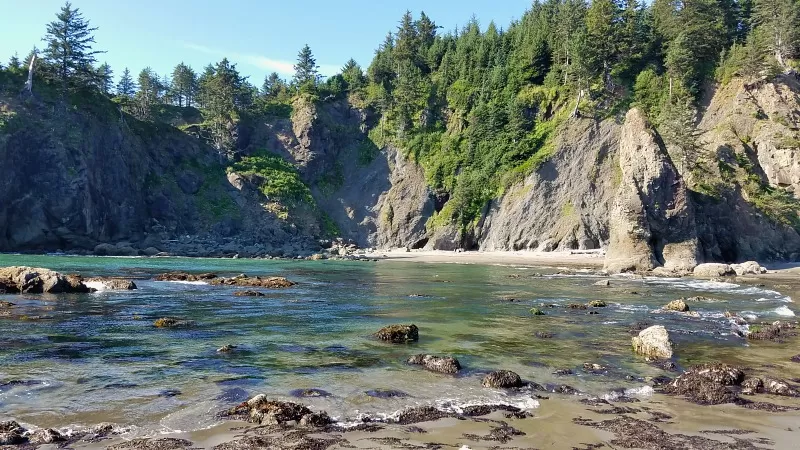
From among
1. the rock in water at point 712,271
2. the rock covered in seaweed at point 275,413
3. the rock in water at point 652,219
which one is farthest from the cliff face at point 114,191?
the rock covered in seaweed at point 275,413

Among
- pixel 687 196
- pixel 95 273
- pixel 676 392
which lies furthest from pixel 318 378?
pixel 687 196

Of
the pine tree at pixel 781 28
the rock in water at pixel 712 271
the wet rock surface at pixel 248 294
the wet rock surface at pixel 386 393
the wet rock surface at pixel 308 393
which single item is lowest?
the wet rock surface at pixel 248 294

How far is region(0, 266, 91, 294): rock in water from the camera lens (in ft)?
82.2

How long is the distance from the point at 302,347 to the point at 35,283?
1941cm

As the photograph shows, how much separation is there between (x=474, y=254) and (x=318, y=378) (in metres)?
55.7

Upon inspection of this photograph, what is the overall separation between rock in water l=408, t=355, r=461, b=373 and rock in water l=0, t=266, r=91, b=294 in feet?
71.9

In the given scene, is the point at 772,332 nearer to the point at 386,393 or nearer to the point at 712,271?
the point at 386,393

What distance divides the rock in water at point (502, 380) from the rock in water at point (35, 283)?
2421 cm

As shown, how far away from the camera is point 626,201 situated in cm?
4381

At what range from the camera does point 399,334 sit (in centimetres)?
1543

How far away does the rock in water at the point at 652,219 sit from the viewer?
43375 mm

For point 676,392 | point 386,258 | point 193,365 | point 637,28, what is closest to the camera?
point 676,392

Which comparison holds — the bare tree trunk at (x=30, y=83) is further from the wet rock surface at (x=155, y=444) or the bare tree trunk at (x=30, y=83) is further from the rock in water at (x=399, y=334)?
the wet rock surface at (x=155, y=444)

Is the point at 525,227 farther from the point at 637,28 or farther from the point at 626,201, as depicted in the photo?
the point at 637,28
